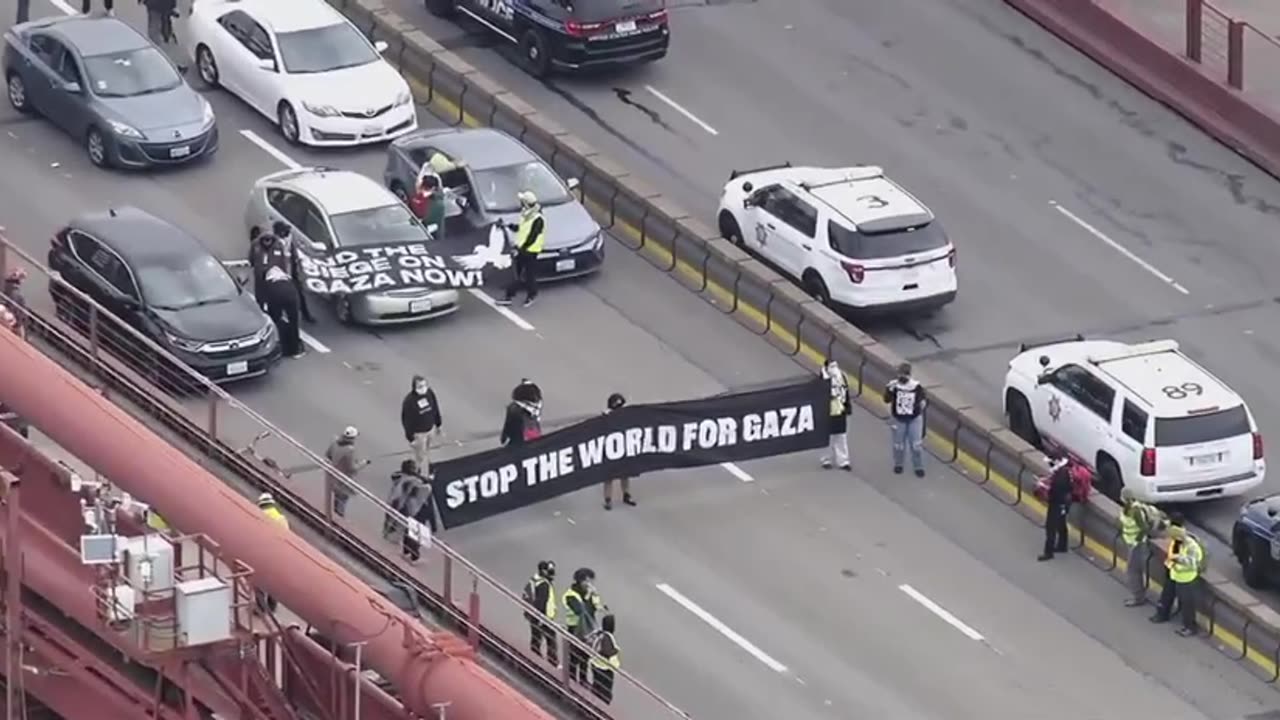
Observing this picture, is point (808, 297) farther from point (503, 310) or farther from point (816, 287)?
point (503, 310)

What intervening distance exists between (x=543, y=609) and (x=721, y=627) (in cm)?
397

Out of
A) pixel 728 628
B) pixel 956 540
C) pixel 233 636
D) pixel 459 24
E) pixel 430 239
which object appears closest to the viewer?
pixel 233 636

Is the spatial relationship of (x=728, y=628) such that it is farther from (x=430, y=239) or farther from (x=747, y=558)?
(x=430, y=239)

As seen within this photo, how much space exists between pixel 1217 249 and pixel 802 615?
13830mm

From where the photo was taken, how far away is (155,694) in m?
30.8

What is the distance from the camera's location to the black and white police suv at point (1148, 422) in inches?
1810

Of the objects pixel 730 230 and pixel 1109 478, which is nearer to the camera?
pixel 1109 478

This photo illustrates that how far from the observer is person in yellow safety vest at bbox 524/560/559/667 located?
36.8 metres

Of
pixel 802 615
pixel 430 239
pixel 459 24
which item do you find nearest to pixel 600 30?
pixel 459 24

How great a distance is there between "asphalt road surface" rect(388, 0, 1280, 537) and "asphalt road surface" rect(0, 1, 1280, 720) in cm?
345

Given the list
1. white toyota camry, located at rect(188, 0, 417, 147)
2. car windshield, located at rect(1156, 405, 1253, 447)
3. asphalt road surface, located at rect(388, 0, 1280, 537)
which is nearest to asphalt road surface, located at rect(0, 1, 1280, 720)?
car windshield, located at rect(1156, 405, 1253, 447)

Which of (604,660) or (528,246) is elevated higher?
(604,660)

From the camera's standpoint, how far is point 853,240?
4972cm

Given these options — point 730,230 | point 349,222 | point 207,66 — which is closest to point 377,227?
point 349,222
